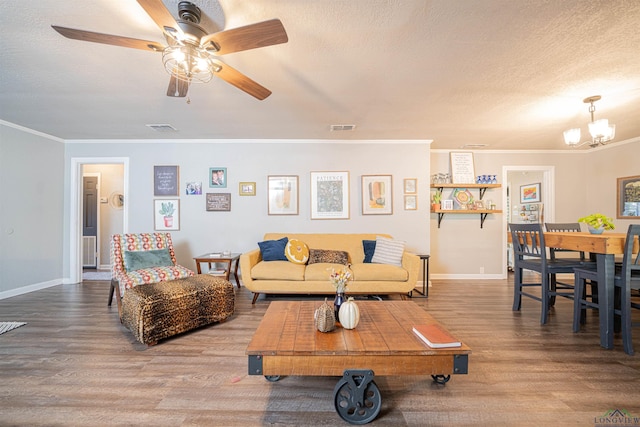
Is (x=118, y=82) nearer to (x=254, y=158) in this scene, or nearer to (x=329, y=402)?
(x=254, y=158)

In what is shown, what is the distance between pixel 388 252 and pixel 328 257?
2.67 feet

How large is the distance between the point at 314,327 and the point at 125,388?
1256 mm

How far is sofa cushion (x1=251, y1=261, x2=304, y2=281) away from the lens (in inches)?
132

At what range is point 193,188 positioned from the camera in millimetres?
4387

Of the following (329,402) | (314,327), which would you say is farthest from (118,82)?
(329,402)

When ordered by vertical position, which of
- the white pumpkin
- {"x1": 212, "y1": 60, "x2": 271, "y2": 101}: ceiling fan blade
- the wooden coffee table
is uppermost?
{"x1": 212, "y1": 60, "x2": 271, "y2": 101}: ceiling fan blade

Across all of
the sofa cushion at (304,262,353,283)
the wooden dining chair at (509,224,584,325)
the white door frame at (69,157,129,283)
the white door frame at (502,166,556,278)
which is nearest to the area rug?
the white door frame at (69,157,129,283)

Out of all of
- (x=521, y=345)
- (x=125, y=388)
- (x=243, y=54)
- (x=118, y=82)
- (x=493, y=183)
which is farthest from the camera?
(x=493, y=183)

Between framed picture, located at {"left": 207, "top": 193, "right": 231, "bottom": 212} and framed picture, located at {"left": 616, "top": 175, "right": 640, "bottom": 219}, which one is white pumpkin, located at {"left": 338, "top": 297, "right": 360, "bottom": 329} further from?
framed picture, located at {"left": 616, "top": 175, "right": 640, "bottom": 219}

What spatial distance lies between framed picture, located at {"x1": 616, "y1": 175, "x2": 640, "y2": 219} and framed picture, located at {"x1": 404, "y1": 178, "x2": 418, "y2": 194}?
10.9 ft

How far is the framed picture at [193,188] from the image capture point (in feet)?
14.4

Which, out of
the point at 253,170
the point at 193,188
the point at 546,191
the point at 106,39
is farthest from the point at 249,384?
the point at 546,191

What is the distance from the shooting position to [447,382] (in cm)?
176

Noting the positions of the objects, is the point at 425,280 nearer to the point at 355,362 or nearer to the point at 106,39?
the point at 355,362
